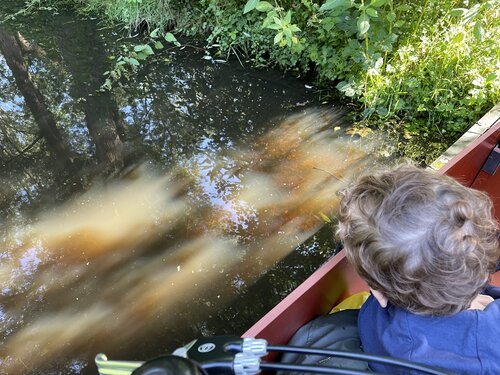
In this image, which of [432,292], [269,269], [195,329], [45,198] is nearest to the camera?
[432,292]

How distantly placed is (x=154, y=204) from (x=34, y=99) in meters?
2.55

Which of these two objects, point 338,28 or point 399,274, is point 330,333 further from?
point 338,28

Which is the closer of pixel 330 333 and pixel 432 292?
pixel 432 292

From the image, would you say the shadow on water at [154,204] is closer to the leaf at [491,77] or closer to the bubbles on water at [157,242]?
the bubbles on water at [157,242]

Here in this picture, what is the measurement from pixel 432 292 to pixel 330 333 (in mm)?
471

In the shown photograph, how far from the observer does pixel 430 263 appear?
3.04 feet

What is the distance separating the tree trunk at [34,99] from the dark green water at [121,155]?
19 millimetres

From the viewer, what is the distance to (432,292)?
0.95 metres

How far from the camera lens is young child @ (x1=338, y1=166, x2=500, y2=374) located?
93 centimetres

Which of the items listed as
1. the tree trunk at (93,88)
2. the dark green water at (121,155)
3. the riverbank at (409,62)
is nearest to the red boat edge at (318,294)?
the dark green water at (121,155)

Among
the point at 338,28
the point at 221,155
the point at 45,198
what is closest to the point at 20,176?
the point at 45,198

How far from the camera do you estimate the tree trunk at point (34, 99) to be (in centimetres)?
382

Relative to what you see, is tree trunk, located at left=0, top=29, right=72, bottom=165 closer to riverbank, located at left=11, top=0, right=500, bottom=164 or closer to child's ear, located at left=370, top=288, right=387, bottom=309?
riverbank, located at left=11, top=0, right=500, bottom=164

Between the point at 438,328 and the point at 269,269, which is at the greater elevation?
the point at 438,328
